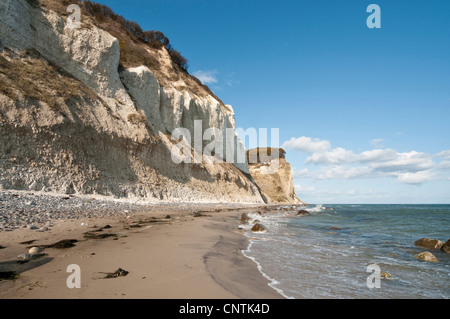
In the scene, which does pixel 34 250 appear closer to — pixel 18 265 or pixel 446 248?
pixel 18 265

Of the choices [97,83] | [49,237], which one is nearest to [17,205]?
[49,237]

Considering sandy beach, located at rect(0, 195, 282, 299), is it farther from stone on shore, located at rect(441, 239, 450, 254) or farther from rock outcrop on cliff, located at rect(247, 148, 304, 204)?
rock outcrop on cliff, located at rect(247, 148, 304, 204)

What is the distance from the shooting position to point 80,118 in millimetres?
17000

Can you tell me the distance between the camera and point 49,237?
5645 millimetres

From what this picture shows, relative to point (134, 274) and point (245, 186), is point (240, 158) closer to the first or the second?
point (245, 186)

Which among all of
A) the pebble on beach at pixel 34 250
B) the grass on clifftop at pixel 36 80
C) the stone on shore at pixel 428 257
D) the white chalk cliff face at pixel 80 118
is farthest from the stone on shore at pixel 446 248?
the grass on clifftop at pixel 36 80

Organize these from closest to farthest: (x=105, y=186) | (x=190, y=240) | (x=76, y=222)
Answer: (x=190, y=240), (x=76, y=222), (x=105, y=186)

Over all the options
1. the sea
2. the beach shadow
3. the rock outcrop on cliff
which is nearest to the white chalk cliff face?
the beach shadow

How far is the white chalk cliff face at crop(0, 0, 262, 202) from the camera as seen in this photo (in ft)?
44.0

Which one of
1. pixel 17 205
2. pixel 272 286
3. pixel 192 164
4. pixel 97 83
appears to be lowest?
pixel 272 286

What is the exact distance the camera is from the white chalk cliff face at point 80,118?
13422 mm

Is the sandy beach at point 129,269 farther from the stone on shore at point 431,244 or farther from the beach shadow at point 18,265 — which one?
the stone on shore at point 431,244

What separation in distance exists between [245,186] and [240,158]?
6.64 m
